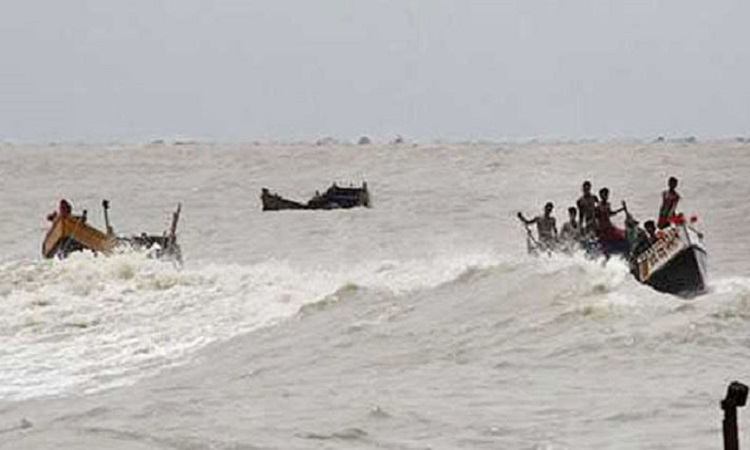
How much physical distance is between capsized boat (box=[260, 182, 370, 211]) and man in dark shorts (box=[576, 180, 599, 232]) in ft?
92.7

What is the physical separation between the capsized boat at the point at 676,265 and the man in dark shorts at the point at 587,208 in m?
1.34

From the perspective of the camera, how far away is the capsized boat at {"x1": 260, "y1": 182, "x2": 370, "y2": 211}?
156 feet

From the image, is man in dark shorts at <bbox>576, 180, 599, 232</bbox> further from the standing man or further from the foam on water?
the foam on water

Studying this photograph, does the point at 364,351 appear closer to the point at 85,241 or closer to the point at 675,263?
the point at 675,263

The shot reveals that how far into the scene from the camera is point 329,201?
47.8 metres

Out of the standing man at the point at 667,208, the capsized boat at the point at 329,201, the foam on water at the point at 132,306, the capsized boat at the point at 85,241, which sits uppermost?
the standing man at the point at 667,208

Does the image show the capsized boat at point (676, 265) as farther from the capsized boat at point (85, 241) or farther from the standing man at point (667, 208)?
the capsized boat at point (85, 241)

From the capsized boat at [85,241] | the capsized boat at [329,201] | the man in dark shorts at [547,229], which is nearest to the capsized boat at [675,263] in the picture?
the man in dark shorts at [547,229]

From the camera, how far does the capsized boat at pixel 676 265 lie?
700 inches

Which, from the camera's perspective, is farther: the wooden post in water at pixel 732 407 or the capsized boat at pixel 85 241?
the capsized boat at pixel 85 241

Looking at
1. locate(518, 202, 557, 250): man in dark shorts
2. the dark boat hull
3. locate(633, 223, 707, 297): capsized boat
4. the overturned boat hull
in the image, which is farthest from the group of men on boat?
the overturned boat hull

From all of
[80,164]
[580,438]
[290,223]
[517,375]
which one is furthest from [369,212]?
[80,164]

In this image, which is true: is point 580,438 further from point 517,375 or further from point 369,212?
point 369,212

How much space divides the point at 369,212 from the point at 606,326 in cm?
3340
